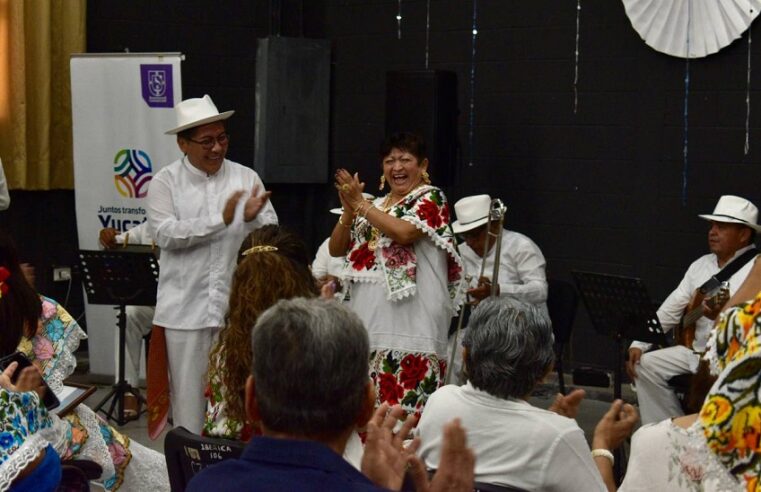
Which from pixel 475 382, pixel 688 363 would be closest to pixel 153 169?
pixel 688 363

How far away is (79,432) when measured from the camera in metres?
3.61

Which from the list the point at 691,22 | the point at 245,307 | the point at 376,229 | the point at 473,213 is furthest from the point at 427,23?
the point at 245,307

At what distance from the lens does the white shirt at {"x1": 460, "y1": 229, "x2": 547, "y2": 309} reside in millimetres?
6004

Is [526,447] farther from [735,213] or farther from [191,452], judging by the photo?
[735,213]

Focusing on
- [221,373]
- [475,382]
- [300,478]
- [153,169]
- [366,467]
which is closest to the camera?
[300,478]

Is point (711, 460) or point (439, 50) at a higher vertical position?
point (439, 50)

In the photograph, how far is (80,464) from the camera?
3363mm

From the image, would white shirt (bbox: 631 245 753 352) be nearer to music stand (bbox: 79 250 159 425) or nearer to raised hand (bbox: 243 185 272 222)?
raised hand (bbox: 243 185 272 222)

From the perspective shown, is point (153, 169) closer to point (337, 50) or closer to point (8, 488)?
point (337, 50)

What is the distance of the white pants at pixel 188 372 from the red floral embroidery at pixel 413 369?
773 mm

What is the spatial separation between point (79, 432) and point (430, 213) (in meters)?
1.70

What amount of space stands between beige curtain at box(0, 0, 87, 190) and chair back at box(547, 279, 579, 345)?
10.5 feet

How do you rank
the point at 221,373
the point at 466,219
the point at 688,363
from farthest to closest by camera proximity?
the point at 466,219
the point at 688,363
the point at 221,373

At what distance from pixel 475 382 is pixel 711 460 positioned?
0.96 metres
